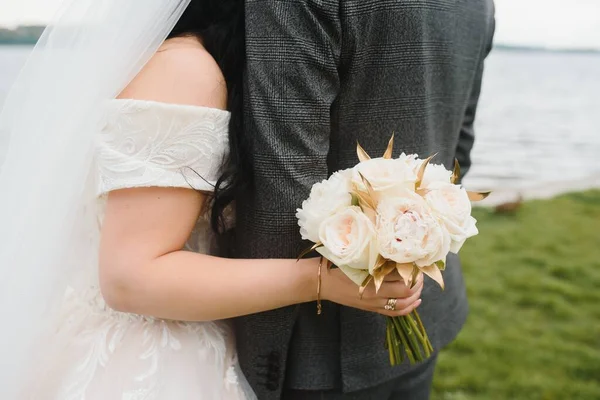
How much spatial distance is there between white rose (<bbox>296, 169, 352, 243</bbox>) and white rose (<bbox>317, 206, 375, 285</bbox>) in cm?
2

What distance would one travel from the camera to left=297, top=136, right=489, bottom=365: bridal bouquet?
3.44ft

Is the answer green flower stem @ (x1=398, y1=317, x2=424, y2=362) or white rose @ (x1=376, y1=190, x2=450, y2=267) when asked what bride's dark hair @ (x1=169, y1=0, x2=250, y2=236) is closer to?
white rose @ (x1=376, y1=190, x2=450, y2=267)

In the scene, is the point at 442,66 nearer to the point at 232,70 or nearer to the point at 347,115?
the point at 347,115

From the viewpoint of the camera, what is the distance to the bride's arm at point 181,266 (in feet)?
3.83

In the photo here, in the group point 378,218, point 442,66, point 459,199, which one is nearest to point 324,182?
point 378,218

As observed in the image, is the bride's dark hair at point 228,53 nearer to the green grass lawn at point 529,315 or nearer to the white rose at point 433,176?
the white rose at point 433,176

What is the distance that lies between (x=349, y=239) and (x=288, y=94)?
1.04 feet

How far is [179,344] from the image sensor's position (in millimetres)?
1380

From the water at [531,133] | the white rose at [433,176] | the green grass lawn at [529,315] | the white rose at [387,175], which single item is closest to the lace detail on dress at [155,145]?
the white rose at [387,175]

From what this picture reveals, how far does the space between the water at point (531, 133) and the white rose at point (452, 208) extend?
111cm

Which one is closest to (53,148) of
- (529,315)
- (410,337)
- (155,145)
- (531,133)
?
(155,145)

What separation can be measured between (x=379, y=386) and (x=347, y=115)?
684 mm

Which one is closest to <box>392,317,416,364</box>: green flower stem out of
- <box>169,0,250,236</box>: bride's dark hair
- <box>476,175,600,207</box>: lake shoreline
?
<box>169,0,250,236</box>: bride's dark hair

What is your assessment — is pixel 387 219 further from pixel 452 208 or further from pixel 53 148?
pixel 53 148
